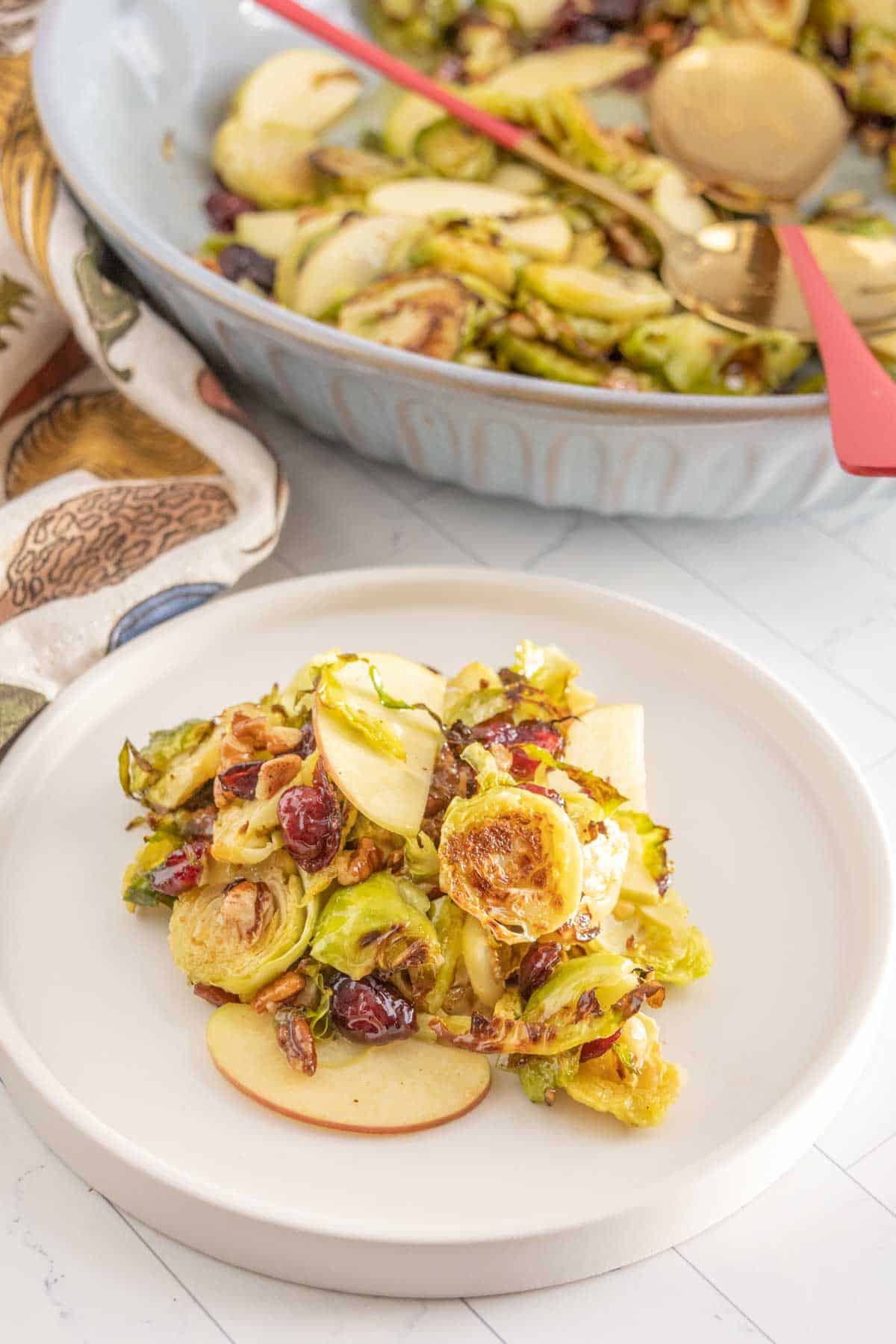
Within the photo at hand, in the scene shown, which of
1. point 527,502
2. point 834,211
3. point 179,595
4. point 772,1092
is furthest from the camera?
point 834,211

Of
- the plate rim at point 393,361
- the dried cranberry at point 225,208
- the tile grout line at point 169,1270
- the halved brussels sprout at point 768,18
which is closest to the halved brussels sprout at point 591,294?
the plate rim at point 393,361

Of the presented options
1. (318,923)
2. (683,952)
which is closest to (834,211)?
(683,952)

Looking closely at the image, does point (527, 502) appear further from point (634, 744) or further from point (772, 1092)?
point (772, 1092)

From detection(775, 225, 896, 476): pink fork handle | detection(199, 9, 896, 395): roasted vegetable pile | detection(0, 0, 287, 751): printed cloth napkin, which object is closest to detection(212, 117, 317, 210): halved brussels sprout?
detection(199, 9, 896, 395): roasted vegetable pile

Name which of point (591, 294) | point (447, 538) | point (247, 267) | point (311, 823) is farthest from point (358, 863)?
point (247, 267)

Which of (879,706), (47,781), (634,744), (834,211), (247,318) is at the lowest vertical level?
(879,706)

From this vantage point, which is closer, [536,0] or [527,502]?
[527,502]

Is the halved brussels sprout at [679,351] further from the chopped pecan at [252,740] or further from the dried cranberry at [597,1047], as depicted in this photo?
the dried cranberry at [597,1047]
